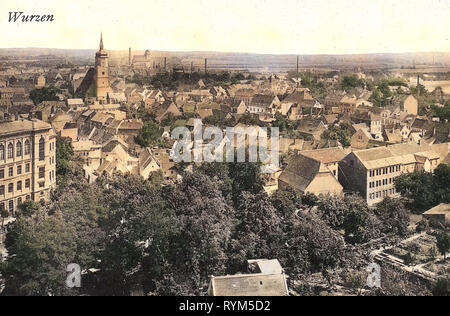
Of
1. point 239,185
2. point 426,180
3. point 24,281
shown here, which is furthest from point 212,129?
point 24,281

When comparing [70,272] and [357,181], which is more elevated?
[357,181]

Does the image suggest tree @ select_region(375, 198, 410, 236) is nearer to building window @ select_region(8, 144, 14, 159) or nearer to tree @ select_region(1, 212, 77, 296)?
tree @ select_region(1, 212, 77, 296)

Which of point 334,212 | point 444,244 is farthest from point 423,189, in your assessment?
point 334,212

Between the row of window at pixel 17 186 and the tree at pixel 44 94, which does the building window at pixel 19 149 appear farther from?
the tree at pixel 44 94

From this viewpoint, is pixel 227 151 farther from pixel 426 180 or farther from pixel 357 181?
pixel 426 180

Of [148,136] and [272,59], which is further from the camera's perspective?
[148,136]

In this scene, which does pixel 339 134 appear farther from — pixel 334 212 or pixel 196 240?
pixel 196 240

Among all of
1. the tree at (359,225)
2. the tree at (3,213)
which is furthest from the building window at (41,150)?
the tree at (359,225)
